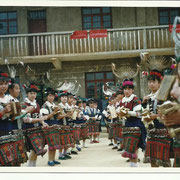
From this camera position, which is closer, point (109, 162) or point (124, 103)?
point (124, 103)


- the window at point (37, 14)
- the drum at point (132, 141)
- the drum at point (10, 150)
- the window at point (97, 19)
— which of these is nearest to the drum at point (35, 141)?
the drum at point (10, 150)

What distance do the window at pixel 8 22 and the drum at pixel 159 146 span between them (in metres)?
9.52

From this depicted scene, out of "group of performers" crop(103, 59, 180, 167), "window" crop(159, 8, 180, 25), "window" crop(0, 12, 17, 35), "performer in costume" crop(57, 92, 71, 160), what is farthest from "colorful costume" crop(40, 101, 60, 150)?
"window" crop(159, 8, 180, 25)

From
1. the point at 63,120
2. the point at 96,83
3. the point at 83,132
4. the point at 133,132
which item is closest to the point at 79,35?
the point at 96,83

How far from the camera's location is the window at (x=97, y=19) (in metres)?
11.8

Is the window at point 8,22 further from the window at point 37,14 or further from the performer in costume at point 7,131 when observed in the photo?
Answer: the performer in costume at point 7,131

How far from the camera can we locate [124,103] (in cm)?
463

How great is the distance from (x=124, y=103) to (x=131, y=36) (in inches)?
275

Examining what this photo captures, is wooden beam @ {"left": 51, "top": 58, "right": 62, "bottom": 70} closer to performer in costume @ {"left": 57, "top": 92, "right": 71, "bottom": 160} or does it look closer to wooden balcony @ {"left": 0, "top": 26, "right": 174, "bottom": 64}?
wooden balcony @ {"left": 0, "top": 26, "right": 174, "bottom": 64}

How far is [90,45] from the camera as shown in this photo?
37.0ft

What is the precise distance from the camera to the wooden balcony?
10797mm

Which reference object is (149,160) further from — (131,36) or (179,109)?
(131,36)
